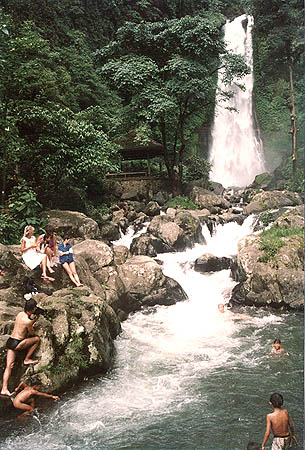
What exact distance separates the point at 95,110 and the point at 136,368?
949 centimetres

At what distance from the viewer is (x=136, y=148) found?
14789mm

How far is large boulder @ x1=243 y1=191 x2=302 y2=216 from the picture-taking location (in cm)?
1238

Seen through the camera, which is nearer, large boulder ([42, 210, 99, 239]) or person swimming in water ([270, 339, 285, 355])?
person swimming in water ([270, 339, 285, 355])

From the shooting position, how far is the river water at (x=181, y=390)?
4309 mm

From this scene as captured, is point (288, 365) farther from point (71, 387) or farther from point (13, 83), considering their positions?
point (13, 83)

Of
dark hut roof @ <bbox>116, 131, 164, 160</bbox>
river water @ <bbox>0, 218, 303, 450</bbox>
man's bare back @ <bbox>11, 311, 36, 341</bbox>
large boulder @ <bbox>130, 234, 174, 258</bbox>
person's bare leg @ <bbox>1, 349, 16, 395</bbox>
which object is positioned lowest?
river water @ <bbox>0, 218, 303, 450</bbox>

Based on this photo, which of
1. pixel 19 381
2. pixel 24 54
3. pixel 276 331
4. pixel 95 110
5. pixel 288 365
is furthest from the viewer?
pixel 95 110

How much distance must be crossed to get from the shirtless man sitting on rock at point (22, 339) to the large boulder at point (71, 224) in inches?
201

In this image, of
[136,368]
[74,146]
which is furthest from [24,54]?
[136,368]

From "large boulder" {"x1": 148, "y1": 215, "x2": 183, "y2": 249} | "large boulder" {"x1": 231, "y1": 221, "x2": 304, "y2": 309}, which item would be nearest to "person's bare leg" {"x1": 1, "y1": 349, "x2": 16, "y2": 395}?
"large boulder" {"x1": 231, "y1": 221, "x2": 304, "y2": 309}

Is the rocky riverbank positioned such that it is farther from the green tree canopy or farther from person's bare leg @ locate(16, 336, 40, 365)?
the green tree canopy

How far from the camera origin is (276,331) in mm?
7094

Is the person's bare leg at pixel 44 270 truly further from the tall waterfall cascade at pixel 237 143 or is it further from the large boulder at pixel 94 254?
the tall waterfall cascade at pixel 237 143

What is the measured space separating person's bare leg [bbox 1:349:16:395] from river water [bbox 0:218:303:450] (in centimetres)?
37
